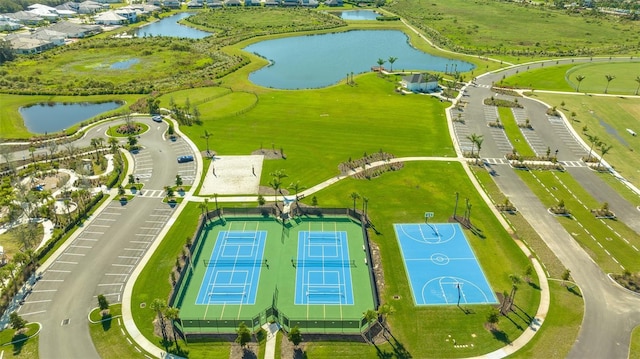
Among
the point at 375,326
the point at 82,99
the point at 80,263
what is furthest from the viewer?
the point at 82,99

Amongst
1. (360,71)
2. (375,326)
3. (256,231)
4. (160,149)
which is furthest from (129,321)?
(360,71)

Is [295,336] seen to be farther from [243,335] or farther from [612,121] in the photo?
[612,121]

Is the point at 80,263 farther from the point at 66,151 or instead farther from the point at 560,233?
the point at 560,233

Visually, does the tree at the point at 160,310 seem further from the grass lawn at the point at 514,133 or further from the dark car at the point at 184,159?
the grass lawn at the point at 514,133

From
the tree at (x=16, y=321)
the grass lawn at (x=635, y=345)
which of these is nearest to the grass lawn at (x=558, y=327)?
the grass lawn at (x=635, y=345)

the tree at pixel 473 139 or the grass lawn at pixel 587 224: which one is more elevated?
the tree at pixel 473 139

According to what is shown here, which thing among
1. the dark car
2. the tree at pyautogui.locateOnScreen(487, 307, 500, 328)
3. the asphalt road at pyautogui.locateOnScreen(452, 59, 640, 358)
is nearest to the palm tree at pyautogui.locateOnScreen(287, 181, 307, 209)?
the dark car

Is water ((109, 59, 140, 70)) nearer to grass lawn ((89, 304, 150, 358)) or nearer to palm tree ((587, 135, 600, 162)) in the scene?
grass lawn ((89, 304, 150, 358))

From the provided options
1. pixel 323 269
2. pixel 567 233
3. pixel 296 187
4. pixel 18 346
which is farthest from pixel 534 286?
pixel 18 346
